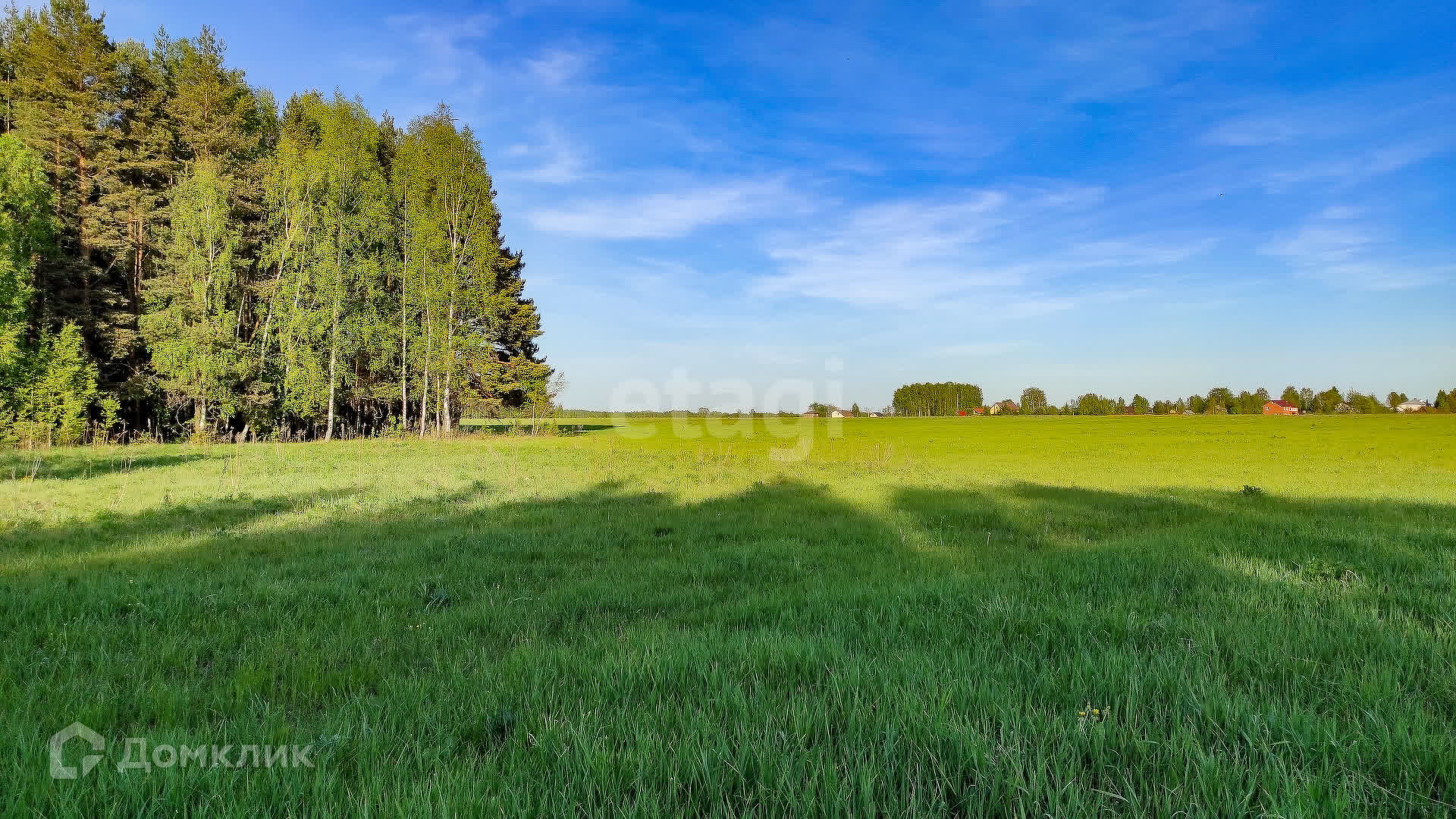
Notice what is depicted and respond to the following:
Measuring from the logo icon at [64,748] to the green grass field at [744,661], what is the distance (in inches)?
2.7

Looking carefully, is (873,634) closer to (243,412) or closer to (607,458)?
(607,458)

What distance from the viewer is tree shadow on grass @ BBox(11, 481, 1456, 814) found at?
2080 mm

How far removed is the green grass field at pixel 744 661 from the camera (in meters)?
2.00

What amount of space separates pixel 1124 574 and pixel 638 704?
4675mm

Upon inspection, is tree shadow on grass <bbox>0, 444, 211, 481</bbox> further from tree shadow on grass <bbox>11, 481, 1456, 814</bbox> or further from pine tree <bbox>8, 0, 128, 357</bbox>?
tree shadow on grass <bbox>11, 481, 1456, 814</bbox>

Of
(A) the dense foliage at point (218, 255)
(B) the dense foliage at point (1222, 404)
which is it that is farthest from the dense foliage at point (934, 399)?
(A) the dense foliage at point (218, 255)

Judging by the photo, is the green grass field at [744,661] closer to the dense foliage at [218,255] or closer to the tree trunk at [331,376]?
the dense foliage at [218,255]

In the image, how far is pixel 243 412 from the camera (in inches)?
1037

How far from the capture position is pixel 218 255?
24.8 metres

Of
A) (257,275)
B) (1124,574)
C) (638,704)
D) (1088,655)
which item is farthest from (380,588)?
(257,275)

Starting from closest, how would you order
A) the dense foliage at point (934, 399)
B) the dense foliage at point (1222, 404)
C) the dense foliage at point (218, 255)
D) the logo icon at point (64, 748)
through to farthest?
the logo icon at point (64, 748)
the dense foliage at point (218, 255)
the dense foliage at point (1222, 404)
the dense foliage at point (934, 399)

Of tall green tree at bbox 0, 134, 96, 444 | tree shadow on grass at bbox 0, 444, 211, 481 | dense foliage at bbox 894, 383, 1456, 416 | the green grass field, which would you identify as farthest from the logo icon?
dense foliage at bbox 894, 383, 1456, 416

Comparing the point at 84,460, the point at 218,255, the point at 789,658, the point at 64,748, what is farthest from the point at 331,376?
the point at 789,658

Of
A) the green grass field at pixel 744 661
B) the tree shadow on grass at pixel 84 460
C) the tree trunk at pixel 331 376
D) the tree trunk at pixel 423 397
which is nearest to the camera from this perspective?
the green grass field at pixel 744 661
